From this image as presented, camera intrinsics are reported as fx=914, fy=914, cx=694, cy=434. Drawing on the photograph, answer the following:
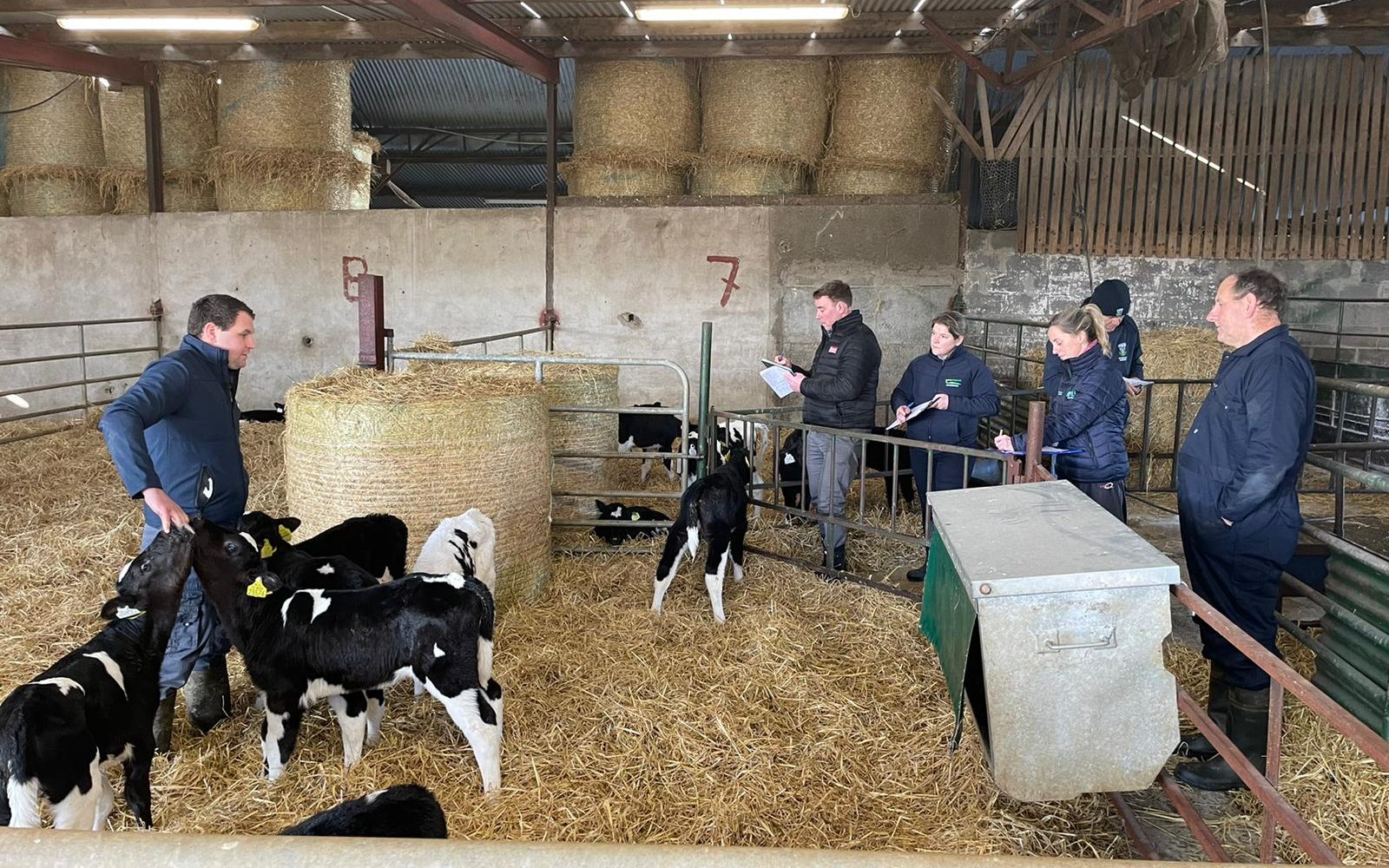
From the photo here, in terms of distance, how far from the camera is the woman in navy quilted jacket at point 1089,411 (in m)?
4.18

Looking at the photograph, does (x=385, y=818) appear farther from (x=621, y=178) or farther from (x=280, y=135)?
(x=280, y=135)

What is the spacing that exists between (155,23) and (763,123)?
19.0 feet

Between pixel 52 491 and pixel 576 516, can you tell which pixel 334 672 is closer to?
pixel 576 516

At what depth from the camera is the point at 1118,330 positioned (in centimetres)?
537

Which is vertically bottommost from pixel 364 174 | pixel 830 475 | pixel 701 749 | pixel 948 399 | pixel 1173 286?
pixel 701 749

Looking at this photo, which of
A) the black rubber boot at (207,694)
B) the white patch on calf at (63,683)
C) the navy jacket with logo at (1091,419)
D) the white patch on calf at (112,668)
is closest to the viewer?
the white patch on calf at (63,683)

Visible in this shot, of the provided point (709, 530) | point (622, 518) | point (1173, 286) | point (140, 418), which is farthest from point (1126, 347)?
point (140, 418)

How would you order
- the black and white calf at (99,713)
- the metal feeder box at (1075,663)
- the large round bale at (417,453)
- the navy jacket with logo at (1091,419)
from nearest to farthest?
1. the metal feeder box at (1075,663)
2. the black and white calf at (99,713)
3. the navy jacket with logo at (1091,419)
4. the large round bale at (417,453)

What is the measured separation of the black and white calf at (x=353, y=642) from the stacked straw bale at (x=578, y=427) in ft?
9.80

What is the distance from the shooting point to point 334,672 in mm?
3443

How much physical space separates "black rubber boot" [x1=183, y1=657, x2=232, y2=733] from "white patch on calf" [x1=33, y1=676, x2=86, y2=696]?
880mm

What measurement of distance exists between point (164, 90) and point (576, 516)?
7989 millimetres

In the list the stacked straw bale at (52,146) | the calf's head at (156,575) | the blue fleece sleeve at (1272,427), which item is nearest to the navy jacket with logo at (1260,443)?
the blue fleece sleeve at (1272,427)

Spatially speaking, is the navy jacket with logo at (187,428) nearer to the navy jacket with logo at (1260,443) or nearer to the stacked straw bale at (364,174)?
the navy jacket with logo at (1260,443)
